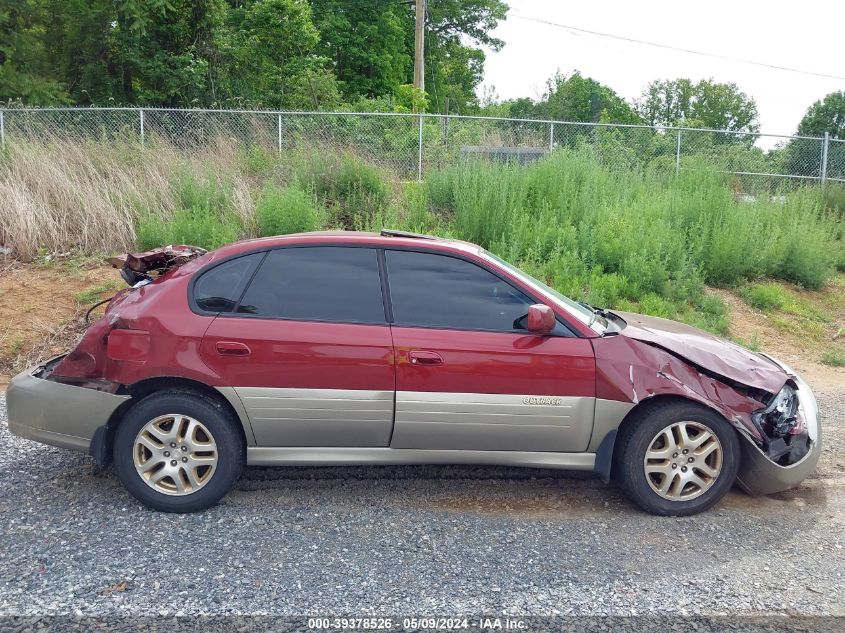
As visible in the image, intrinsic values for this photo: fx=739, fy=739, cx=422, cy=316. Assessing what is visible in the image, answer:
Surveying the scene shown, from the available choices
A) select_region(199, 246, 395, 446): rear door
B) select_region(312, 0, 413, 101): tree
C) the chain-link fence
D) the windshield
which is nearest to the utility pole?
select_region(312, 0, 413, 101): tree

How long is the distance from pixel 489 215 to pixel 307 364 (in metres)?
6.68

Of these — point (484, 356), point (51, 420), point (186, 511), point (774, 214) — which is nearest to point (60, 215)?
point (51, 420)

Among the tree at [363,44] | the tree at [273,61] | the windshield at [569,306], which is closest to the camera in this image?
the windshield at [569,306]

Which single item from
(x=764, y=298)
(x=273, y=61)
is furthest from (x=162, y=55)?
(x=764, y=298)

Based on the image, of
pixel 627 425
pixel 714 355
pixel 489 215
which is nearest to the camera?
pixel 627 425

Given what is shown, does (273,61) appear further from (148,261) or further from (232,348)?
(232,348)

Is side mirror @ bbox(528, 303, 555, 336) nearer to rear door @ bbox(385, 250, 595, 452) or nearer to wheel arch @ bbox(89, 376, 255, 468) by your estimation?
rear door @ bbox(385, 250, 595, 452)

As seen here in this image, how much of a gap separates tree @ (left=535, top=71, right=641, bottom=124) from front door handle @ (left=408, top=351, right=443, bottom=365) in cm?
4912

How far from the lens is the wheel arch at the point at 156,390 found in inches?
173

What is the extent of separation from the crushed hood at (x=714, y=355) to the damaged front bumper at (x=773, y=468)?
0.32 meters

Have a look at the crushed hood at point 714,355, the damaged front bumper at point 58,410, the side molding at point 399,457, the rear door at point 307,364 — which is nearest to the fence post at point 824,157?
the crushed hood at point 714,355

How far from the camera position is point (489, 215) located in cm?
1059

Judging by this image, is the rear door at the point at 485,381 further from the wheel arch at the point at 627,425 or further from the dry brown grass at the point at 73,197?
the dry brown grass at the point at 73,197

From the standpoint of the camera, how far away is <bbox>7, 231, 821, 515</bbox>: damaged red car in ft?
14.3
